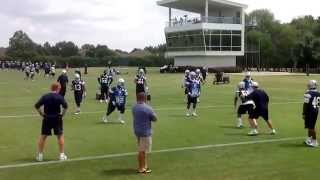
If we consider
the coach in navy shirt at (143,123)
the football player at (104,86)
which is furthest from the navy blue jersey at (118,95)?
the football player at (104,86)

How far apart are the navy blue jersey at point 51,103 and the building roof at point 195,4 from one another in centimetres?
8962

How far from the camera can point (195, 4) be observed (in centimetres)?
10456

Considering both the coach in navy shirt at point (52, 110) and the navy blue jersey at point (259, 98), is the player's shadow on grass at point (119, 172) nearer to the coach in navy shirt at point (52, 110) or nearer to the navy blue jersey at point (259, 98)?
the coach in navy shirt at point (52, 110)

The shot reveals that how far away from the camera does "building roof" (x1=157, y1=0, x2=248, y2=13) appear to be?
102 m

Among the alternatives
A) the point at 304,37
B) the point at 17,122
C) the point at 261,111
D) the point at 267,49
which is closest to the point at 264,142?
the point at 261,111

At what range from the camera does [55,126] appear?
42.9ft

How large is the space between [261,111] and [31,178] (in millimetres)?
8364

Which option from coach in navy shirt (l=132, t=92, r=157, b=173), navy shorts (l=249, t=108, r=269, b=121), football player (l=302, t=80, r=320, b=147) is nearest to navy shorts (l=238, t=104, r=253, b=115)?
navy shorts (l=249, t=108, r=269, b=121)

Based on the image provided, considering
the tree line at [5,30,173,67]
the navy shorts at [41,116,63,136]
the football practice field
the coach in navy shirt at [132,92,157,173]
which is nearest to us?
the coach in navy shirt at [132,92,157,173]

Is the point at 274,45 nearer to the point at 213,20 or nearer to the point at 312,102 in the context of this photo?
the point at 213,20

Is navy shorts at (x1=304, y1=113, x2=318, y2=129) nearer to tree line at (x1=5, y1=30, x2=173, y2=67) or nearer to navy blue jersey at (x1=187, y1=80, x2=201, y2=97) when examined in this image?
navy blue jersey at (x1=187, y1=80, x2=201, y2=97)

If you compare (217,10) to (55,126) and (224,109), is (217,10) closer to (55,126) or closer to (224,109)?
(224,109)

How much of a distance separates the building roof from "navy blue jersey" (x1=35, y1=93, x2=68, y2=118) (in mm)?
89619

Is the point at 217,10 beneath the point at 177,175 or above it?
above
